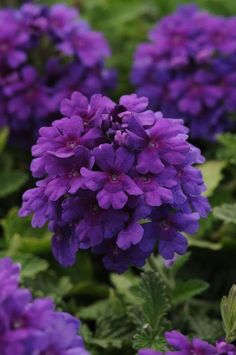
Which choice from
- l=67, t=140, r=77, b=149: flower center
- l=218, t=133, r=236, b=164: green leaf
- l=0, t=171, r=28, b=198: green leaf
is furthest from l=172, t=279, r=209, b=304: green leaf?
l=0, t=171, r=28, b=198: green leaf

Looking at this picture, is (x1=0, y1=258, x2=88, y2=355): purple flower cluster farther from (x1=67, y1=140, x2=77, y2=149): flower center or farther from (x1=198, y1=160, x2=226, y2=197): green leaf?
(x1=198, y1=160, x2=226, y2=197): green leaf

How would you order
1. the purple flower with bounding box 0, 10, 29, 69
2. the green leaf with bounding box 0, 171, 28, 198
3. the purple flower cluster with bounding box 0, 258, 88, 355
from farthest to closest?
1. the purple flower with bounding box 0, 10, 29, 69
2. the green leaf with bounding box 0, 171, 28, 198
3. the purple flower cluster with bounding box 0, 258, 88, 355

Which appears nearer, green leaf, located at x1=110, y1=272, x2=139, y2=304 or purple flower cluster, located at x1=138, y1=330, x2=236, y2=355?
purple flower cluster, located at x1=138, y1=330, x2=236, y2=355

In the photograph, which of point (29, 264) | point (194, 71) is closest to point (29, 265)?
point (29, 264)

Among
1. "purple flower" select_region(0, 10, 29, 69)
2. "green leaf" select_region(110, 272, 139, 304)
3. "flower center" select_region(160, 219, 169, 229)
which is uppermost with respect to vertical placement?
"flower center" select_region(160, 219, 169, 229)

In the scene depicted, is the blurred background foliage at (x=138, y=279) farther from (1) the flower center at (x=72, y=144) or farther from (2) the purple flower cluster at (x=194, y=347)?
(1) the flower center at (x=72, y=144)

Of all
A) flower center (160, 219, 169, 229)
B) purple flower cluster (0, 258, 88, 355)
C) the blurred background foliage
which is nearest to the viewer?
purple flower cluster (0, 258, 88, 355)

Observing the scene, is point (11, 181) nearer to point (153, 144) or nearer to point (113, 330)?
point (113, 330)

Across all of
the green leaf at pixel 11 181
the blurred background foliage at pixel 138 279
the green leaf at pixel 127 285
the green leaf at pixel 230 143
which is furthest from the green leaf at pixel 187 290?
the green leaf at pixel 11 181

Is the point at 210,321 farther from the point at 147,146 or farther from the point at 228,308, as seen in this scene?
the point at 147,146
